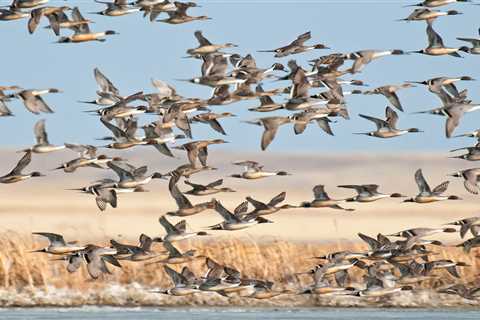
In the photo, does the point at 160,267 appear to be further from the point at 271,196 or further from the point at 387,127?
the point at 271,196

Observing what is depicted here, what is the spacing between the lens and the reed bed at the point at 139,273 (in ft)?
95.5

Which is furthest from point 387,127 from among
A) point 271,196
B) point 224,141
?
point 271,196

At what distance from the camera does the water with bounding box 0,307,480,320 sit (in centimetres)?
2730

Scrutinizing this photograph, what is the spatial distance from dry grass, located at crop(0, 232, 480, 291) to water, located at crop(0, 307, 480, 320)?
777 millimetres

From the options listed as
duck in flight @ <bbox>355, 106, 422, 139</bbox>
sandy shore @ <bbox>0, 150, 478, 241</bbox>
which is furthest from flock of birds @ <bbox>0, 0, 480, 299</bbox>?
sandy shore @ <bbox>0, 150, 478, 241</bbox>

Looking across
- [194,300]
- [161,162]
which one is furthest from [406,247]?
[161,162]

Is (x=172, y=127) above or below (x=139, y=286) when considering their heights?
above

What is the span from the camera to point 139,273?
30.0m

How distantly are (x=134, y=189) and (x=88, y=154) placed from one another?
1.16 m

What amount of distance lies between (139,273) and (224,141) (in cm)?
456

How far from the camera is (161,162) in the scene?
3504 inches

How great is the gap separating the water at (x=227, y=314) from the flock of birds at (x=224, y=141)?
2.22 feet

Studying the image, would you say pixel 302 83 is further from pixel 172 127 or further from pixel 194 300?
pixel 194 300

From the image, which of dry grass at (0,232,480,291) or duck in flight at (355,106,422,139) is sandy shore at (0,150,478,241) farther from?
duck in flight at (355,106,422,139)
